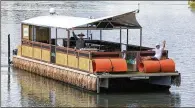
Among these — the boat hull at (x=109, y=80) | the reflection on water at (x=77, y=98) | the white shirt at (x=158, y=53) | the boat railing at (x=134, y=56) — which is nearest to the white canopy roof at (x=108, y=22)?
the boat railing at (x=134, y=56)

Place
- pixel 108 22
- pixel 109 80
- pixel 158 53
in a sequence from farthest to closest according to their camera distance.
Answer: pixel 108 22
pixel 158 53
pixel 109 80

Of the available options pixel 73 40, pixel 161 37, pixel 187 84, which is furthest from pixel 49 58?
pixel 161 37

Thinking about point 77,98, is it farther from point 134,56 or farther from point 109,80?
point 134,56

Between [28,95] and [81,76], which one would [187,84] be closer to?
[81,76]

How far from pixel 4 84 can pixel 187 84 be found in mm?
8259

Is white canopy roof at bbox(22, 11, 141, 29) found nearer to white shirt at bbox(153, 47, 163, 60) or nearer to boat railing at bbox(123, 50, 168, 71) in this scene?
boat railing at bbox(123, 50, 168, 71)

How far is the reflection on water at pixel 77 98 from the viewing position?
30.3m

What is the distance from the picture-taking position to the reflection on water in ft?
99.3

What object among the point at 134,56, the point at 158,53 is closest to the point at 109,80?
the point at 134,56

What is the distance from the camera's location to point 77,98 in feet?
103

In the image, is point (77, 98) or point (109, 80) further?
point (109, 80)

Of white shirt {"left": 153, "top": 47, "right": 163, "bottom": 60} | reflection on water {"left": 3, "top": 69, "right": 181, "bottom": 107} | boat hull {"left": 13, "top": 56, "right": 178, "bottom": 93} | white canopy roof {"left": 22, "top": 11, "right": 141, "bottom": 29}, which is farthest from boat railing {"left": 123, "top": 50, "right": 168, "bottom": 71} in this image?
white canopy roof {"left": 22, "top": 11, "right": 141, "bottom": 29}

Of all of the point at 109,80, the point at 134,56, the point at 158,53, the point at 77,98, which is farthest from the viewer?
the point at 134,56

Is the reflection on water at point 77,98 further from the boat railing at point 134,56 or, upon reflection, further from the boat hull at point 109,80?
the boat railing at point 134,56
